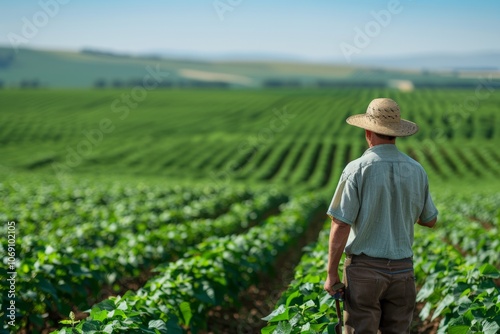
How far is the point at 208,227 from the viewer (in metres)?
12.7

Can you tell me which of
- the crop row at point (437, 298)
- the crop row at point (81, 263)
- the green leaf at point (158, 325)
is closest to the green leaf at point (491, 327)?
the crop row at point (437, 298)

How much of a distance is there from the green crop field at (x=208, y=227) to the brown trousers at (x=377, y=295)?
317 millimetres

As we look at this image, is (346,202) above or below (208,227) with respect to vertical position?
above

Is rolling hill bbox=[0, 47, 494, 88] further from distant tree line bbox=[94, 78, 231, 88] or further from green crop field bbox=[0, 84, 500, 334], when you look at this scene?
green crop field bbox=[0, 84, 500, 334]

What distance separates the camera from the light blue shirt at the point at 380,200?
4.14 meters

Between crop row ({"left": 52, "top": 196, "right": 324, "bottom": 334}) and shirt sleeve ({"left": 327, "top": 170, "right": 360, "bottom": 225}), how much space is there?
1813 millimetres

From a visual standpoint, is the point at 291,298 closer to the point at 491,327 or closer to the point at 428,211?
the point at 428,211

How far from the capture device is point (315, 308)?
15.9 ft

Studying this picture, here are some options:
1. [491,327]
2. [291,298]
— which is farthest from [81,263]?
[491,327]

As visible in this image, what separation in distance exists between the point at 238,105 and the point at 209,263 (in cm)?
8530

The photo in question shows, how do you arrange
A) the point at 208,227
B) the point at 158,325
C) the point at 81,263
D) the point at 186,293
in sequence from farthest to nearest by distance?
the point at 208,227
the point at 81,263
the point at 186,293
the point at 158,325

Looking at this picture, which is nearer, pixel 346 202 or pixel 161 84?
pixel 346 202

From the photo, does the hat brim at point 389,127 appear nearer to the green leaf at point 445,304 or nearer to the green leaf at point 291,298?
the green leaf at point 291,298

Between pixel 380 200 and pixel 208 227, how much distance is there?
8.81 m
